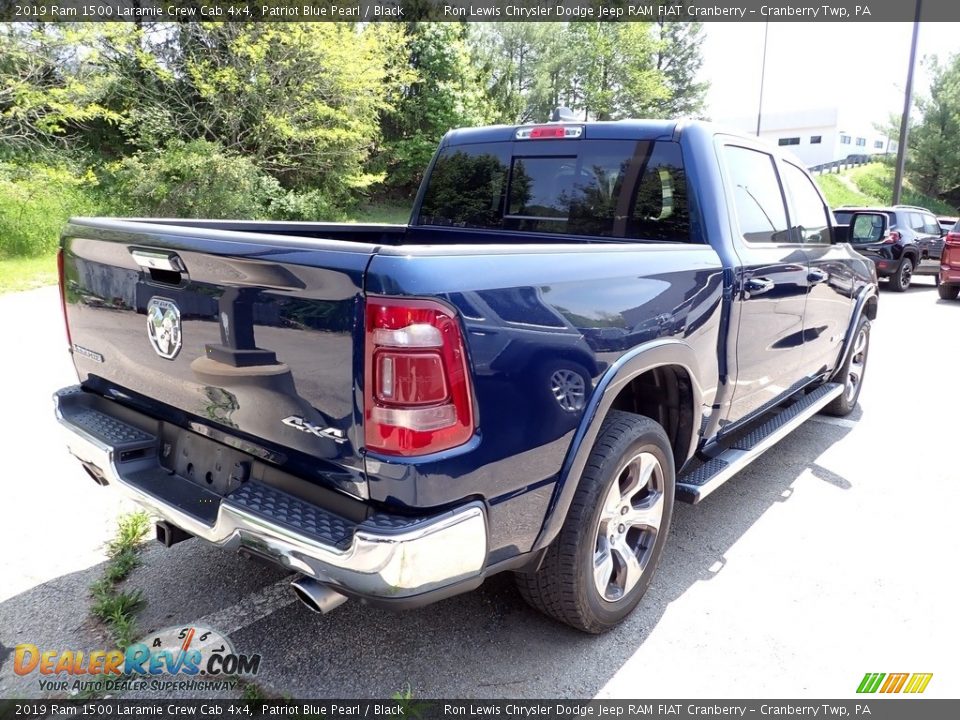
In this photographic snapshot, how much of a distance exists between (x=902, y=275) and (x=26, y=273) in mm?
16457

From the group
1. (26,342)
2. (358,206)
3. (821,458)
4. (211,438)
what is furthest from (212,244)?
(358,206)

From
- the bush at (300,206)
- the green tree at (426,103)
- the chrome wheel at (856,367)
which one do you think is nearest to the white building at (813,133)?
the green tree at (426,103)

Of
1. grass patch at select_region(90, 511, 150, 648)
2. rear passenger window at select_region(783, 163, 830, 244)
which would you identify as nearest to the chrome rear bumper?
grass patch at select_region(90, 511, 150, 648)

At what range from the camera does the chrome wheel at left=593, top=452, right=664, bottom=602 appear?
2625 mm

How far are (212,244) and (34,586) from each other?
1.89 metres

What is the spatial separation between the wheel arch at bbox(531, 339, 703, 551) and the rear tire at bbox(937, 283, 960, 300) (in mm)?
12325

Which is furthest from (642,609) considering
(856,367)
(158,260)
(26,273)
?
(26,273)

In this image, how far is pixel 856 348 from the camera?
5473mm

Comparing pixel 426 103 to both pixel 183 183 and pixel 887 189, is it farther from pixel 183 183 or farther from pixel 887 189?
pixel 887 189

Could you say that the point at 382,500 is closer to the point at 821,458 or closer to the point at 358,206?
the point at 821,458

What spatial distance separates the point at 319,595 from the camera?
1997 mm

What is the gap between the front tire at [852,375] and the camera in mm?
5379

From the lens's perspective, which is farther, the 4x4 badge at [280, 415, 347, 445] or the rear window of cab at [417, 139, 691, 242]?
the rear window of cab at [417, 139, 691, 242]

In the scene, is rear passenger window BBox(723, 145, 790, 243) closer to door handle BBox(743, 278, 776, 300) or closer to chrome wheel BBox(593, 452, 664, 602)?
door handle BBox(743, 278, 776, 300)
